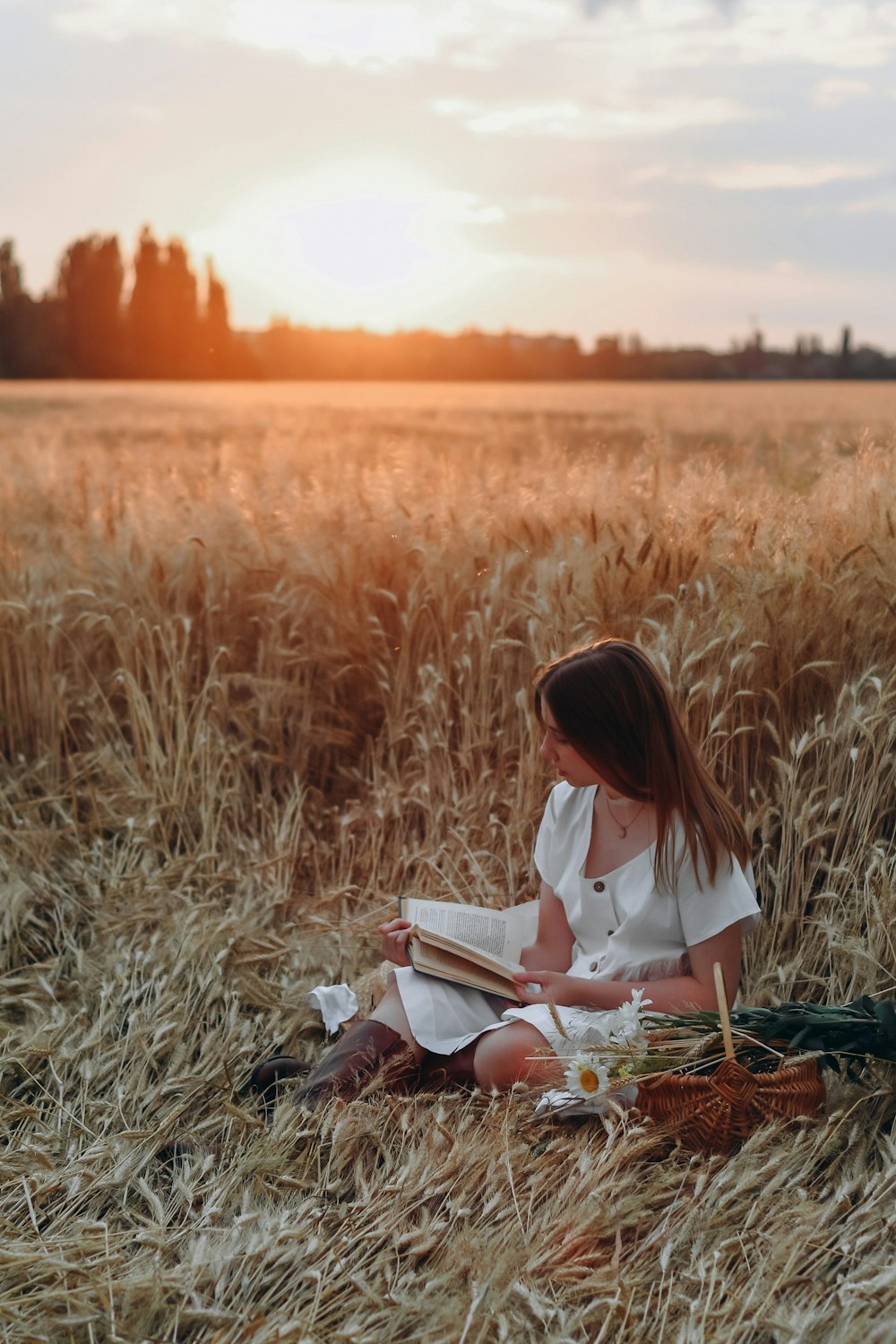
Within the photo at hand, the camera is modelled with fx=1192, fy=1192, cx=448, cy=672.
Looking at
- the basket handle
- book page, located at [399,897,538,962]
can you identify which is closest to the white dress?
book page, located at [399,897,538,962]

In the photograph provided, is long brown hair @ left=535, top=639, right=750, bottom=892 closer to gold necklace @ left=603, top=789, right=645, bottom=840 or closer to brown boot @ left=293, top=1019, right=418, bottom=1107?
gold necklace @ left=603, top=789, right=645, bottom=840

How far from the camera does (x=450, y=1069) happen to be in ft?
8.16

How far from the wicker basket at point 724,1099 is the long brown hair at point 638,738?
1.05 feet

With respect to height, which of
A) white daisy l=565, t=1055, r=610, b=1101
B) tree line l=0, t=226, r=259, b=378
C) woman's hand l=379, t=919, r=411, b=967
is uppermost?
tree line l=0, t=226, r=259, b=378

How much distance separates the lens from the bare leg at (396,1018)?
2.47 meters

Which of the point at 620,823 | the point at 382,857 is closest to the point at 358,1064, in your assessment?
the point at 620,823

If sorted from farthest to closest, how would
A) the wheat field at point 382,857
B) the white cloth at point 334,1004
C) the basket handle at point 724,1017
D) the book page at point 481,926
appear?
the white cloth at point 334,1004 → the book page at point 481,926 → the basket handle at point 724,1017 → the wheat field at point 382,857

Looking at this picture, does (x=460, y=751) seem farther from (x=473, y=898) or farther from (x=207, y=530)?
(x=207, y=530)

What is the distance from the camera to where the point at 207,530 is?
4.30m

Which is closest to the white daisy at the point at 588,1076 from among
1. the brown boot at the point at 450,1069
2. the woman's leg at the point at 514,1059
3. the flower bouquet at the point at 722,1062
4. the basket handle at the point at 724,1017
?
the flower bouquet at the point at 722,1062

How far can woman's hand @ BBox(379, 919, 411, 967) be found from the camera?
7.79ft

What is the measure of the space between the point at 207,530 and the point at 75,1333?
2939 millimetres

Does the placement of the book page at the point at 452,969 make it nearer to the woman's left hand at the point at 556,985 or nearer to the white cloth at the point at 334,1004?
the woman's left hand at the point at 556,985

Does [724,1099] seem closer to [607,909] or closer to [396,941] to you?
[607,909]
